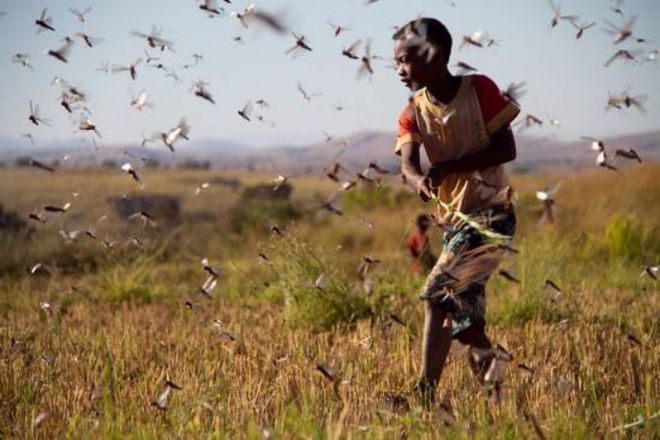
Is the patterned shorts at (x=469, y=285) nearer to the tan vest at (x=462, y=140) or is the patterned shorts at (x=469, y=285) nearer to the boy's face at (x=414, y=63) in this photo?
the tan vest at (x=462, y=140)

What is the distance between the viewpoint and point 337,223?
575 inches

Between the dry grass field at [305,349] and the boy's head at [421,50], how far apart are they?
30.8 inches

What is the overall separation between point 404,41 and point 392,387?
1.73m

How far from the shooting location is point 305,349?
5.41 metres

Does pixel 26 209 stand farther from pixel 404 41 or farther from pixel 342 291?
pixel 404 41

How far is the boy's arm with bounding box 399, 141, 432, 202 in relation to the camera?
3951mm

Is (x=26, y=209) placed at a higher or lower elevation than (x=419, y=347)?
lower

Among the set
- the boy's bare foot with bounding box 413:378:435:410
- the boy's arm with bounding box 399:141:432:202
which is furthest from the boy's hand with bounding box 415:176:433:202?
the boy's bare foot with bounding box 413:378:435:410

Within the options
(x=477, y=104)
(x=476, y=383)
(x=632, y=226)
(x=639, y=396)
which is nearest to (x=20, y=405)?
(x=476, y=383)

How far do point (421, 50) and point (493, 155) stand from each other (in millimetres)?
612

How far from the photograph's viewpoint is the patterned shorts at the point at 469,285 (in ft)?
13.7

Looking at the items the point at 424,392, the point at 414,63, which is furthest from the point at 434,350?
the point at 414,63

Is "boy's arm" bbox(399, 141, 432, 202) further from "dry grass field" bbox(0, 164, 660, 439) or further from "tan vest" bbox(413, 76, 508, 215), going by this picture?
"dry grass field" bbox(0, 164, 660, 439)

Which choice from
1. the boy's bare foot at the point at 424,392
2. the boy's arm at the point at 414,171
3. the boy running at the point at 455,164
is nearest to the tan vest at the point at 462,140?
the boy running at the point at 455,164
